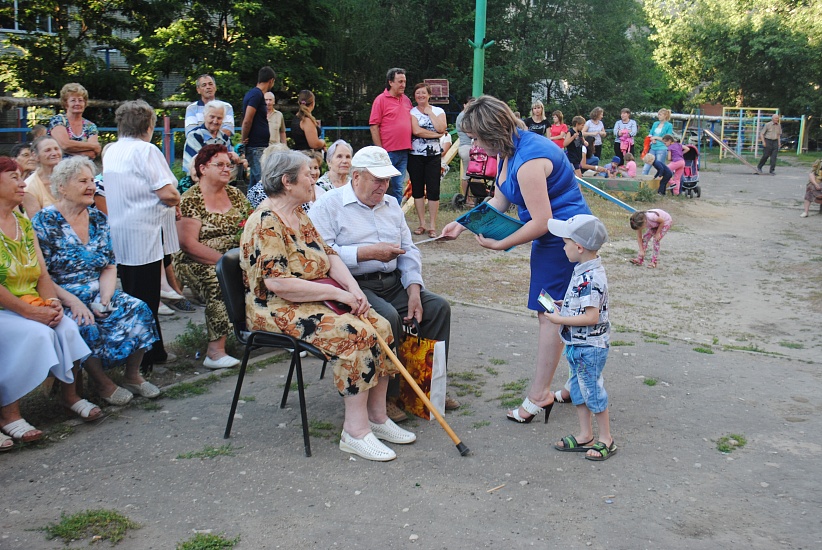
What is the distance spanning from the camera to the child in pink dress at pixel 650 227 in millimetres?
9656

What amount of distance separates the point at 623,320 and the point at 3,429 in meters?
4.94

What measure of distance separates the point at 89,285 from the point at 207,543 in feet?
6.94

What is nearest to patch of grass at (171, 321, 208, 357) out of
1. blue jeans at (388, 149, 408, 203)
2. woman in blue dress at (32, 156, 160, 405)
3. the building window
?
woman in blue dress at (32, 156, 160, 405)

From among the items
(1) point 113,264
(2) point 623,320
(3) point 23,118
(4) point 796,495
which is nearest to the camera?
(4) point 796,495

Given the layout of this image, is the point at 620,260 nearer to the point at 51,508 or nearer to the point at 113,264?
the point at 113,264

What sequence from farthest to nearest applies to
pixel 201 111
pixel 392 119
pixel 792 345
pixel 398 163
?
1. pixel 398 163
2. pixel 392 119
3. pixel 201 111
4. pixel 792 345

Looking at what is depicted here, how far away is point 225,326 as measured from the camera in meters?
5.46


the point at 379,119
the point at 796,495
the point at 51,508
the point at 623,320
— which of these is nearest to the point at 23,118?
the point at 379,119

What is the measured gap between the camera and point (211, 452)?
163 inches

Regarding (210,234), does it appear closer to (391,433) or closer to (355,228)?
(355,228)

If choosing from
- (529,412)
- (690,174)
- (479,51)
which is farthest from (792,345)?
(690,174)

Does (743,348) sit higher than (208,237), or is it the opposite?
(208,237)

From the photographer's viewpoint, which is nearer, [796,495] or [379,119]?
[796,495]

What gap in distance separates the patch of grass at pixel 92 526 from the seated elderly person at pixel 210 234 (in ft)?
6.67
